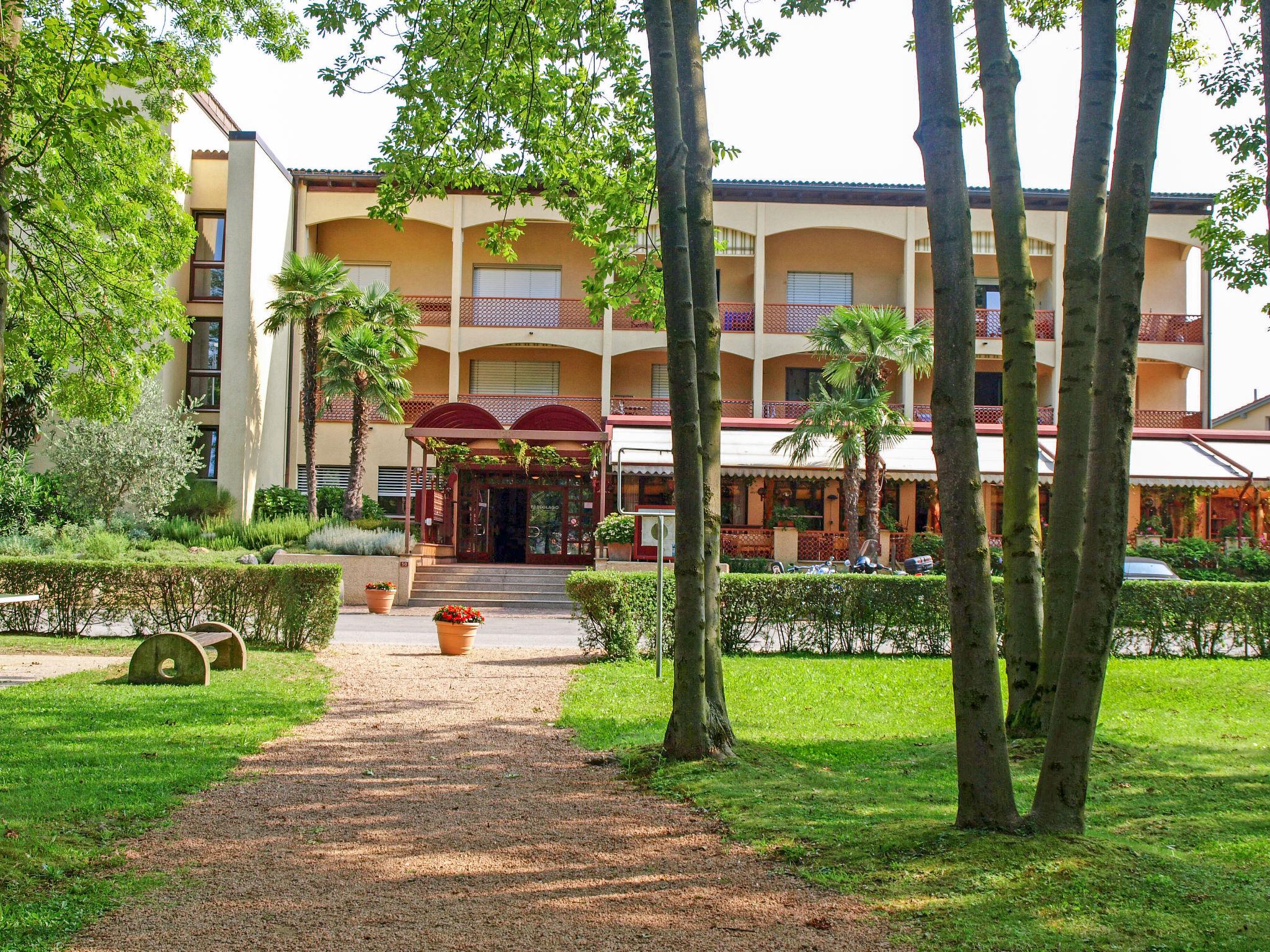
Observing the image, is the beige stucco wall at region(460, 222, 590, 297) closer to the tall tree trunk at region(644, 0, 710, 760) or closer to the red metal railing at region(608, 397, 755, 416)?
the red metal railing at region(608, 397, 755, 416)

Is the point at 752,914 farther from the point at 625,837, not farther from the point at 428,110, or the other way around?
the point at 428,110

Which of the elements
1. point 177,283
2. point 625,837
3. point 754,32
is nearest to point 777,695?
point 625,837

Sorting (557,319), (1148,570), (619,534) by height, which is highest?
(557,319)

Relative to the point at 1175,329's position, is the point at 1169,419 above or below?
below

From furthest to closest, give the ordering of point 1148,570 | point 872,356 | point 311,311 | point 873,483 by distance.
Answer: point 311,311, point 872,356, point 873,483, point 1148,570

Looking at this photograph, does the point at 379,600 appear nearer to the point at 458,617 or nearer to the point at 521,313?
the point at 458,617

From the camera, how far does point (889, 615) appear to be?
1401 cm

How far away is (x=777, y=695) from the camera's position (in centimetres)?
1024

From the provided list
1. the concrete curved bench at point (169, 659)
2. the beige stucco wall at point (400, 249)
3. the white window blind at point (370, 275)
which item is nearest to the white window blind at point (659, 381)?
the beige stucco wall at point (400, 249)

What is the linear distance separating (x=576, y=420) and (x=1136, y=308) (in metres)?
21.1

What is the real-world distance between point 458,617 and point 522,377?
19475 mm

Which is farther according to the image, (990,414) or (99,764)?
(990,414)

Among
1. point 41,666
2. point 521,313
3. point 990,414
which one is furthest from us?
point 990,414

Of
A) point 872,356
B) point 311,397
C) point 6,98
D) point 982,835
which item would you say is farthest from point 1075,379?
point 311,397
